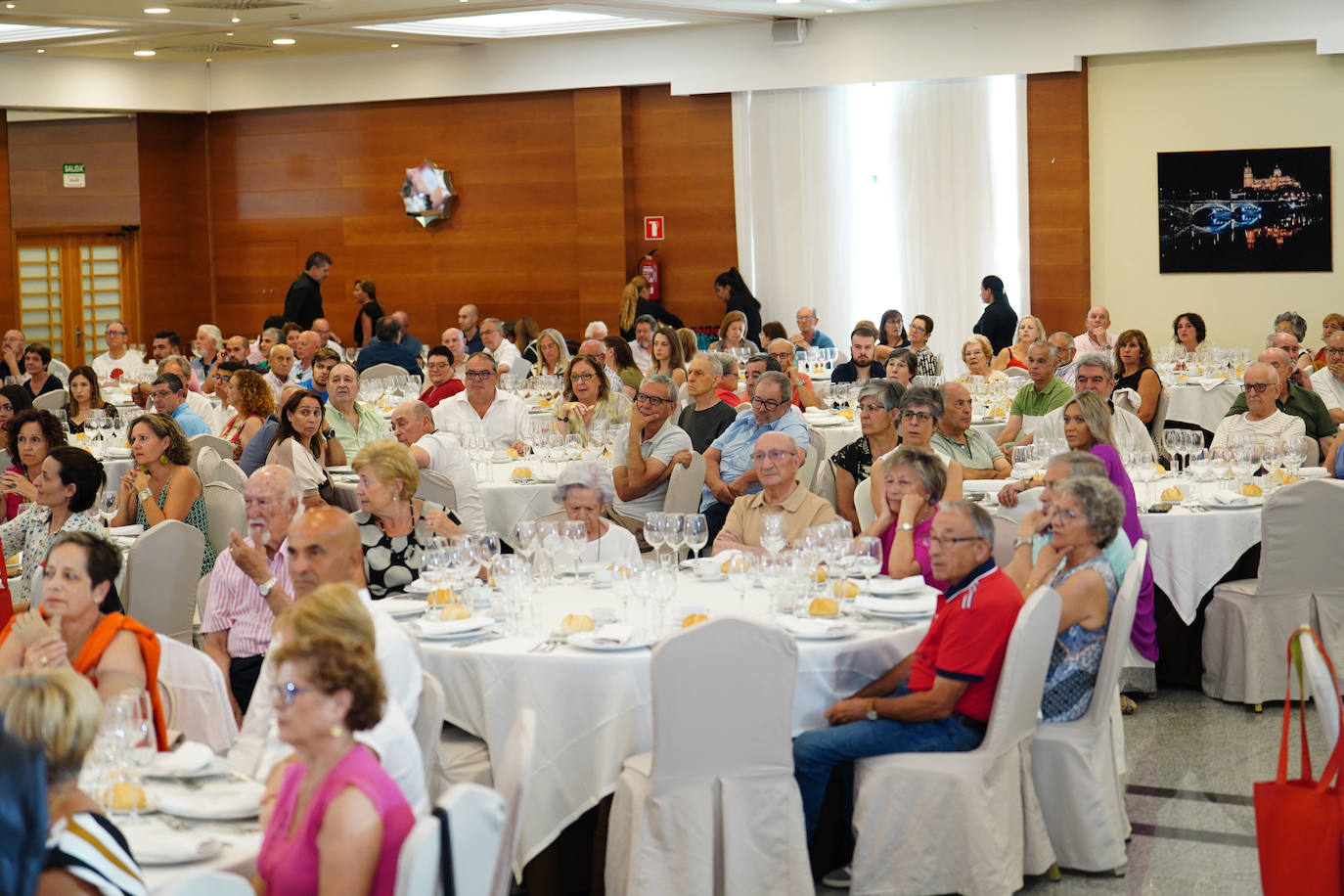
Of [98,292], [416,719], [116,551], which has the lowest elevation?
[416,719]

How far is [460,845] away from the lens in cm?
264

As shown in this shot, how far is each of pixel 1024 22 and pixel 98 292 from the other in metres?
11.1

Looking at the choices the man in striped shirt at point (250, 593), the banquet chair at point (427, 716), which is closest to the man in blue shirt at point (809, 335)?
the man in striped shirt at point (250, 593)

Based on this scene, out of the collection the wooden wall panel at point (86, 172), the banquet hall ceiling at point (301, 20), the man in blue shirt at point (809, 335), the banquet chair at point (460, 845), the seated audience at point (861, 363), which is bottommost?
the banquet chair at point (460, 845)

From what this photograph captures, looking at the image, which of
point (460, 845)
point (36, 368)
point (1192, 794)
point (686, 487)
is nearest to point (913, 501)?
point (1192, 794)

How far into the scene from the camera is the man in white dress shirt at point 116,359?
1509 cm

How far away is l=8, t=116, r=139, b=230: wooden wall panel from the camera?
17781 millimetres

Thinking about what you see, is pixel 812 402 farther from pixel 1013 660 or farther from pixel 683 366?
pixel 1013 660

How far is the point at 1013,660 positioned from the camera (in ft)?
13.9

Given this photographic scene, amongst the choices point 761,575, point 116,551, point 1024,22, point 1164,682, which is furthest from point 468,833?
point 1024,22

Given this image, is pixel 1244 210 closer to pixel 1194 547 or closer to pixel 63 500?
pixel 1194 547

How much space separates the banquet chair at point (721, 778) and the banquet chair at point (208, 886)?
1.64 meters

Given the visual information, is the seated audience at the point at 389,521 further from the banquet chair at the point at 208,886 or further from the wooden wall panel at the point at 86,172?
the wooden wall panel at the point at 86,172

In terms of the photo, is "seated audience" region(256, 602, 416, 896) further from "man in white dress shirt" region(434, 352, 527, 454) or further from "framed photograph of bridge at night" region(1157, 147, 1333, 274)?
"framed photograph of bridge at night" region(1157, 147, 1333, 274)
